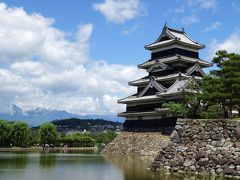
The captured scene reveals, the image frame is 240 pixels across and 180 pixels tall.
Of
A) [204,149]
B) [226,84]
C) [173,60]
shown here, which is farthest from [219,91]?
[173,60]

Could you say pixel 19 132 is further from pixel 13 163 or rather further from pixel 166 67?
pixel 13 163

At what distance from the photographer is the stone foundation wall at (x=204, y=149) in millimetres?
20836

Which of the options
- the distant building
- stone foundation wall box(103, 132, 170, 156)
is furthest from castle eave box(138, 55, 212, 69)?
stone foundation wall box(103, 132, 170, 156)

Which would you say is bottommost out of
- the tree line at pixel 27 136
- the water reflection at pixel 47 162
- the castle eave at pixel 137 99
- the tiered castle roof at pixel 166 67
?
the water reflection at pixel 47 162

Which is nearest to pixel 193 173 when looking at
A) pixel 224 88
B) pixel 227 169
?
pixel 227 169

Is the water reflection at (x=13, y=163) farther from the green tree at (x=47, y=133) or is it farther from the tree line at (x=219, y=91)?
the green tree at (x=47, y=133)

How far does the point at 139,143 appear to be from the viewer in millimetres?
48125

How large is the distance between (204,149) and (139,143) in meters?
26.4

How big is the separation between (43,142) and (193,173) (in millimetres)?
55542

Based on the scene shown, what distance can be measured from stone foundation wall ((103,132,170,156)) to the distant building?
6.09 feet

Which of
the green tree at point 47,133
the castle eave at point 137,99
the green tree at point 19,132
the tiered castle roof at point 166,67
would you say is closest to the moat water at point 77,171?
the castle eave at point 137,99

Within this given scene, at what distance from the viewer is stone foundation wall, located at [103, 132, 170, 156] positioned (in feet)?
146

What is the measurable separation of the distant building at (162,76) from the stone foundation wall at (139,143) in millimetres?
1857

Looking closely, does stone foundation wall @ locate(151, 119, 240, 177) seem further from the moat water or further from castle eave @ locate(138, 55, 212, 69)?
castle eave @ locate(138, 55, 212, 69)
